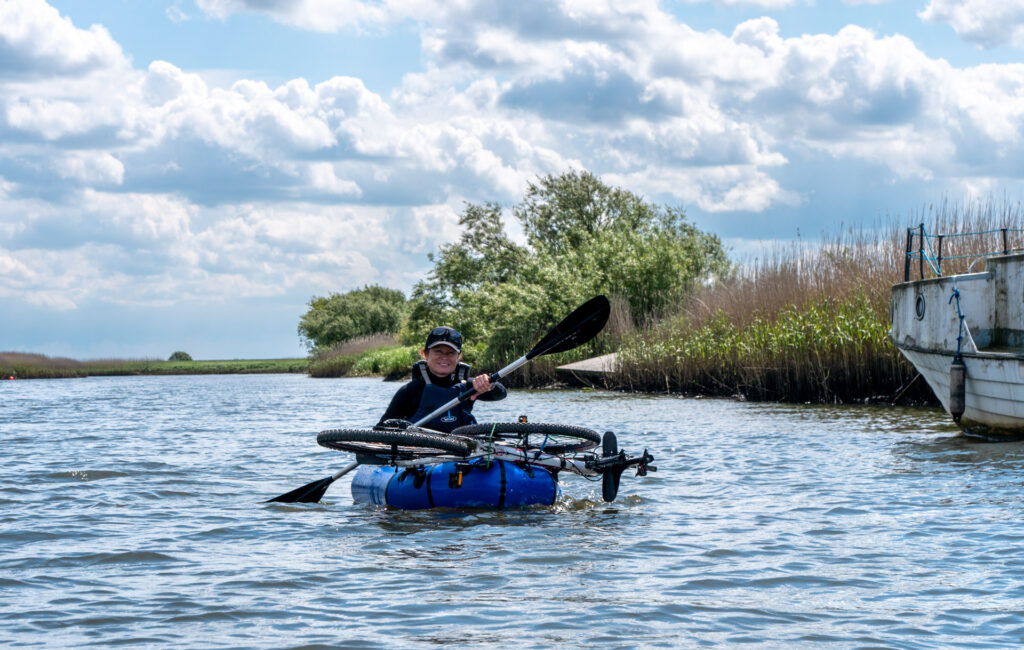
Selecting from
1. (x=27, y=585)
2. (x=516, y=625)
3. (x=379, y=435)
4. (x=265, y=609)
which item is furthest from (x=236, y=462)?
(x=516, y=625)

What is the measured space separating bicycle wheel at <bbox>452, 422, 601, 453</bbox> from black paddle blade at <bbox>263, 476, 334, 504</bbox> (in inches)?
56.8

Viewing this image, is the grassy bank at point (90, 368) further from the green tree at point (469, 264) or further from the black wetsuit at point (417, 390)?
the black wetsuit at point (417, 390)

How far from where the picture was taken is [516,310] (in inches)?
1431

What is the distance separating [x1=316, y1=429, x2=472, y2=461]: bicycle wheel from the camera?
8023 millimetres

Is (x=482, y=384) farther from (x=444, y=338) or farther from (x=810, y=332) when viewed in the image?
(x=810, y=332)

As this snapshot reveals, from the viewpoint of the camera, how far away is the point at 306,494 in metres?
9.34

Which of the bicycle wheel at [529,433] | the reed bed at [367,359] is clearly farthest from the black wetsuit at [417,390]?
the reed bed at [367,359]

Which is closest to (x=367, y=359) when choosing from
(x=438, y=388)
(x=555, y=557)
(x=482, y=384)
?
(x=438, y=388)

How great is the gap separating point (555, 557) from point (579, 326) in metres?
3.92

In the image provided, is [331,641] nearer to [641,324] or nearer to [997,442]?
[997,442]

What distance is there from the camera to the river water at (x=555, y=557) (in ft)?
16.6

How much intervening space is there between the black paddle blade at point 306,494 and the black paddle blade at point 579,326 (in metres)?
2.37

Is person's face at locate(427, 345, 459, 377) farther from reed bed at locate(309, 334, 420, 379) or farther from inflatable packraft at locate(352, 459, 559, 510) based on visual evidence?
reed bed at locate(309, 334, 420, 379)

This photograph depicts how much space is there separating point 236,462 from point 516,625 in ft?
28.3
